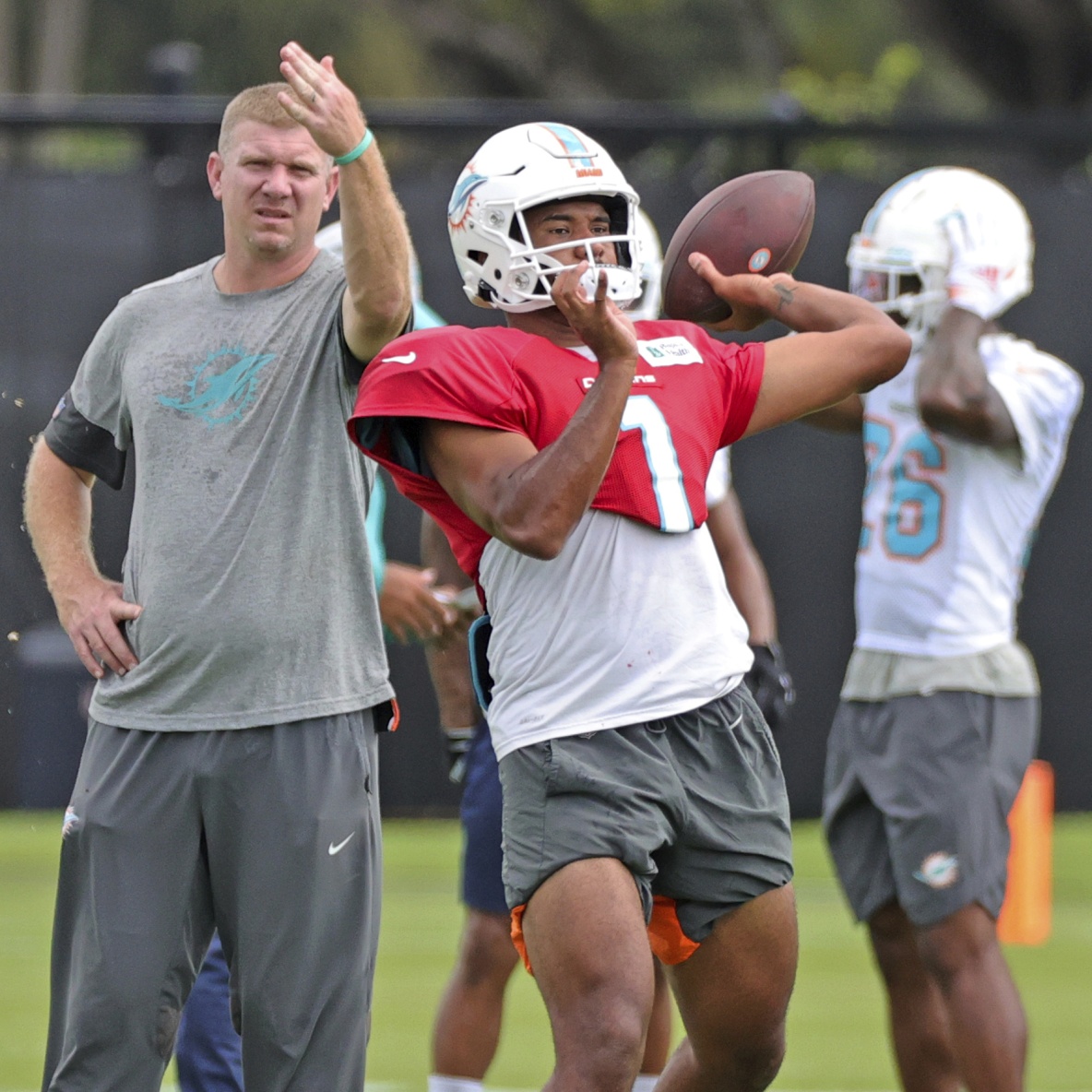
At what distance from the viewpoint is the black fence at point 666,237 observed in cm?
922

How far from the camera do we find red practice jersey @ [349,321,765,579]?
351 cm

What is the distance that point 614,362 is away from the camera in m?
3.39

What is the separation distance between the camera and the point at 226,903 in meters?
3.73

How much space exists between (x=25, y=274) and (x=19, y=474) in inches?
36.5

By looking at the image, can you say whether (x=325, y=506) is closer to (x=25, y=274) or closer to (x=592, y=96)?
(x=25, y=274)

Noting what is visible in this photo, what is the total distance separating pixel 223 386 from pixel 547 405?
2.10ft

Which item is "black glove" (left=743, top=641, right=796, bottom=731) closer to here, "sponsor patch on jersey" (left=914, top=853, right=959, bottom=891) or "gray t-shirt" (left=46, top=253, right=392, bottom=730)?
"sponsor patch on jersey" (left=914, top=853, right=959, bottom=891)

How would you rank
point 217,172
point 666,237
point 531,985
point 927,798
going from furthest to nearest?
point 666,237
point 531,985
point 927,798
point 217,172

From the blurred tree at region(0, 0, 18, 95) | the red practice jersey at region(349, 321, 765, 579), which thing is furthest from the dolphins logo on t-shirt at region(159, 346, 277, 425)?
the blurred tree at region(0, 0, 18, 95)

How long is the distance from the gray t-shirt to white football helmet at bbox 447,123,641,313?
12.1 inches

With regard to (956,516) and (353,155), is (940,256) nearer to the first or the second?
(956,516)

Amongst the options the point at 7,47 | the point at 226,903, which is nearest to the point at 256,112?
the point at 226,903

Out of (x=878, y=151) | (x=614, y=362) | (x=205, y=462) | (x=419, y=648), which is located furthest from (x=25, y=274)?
(x=614, y=362)

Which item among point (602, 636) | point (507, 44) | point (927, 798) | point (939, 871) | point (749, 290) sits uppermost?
point (749, 290)
